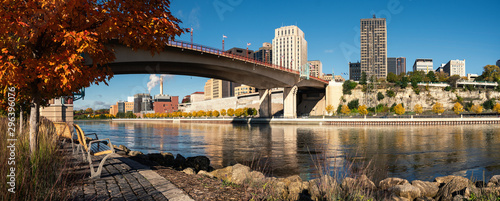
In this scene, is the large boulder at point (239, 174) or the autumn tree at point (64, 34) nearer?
the autumn tree at point (64, 34)

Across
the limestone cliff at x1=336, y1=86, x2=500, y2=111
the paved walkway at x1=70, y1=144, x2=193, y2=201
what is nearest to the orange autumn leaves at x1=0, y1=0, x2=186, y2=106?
the paved walkway at x1=70, y1=144, x2=193, y2=201

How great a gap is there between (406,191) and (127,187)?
753cm

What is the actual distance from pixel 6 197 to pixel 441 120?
251ft

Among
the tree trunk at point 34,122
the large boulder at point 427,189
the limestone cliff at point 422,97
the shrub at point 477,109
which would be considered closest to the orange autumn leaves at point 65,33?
the tree trunk at point 34,122

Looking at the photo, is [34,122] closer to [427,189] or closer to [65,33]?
[65,33]

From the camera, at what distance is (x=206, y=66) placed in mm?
55438

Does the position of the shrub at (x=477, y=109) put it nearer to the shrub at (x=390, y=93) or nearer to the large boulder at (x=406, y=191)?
the shrub at (x=390, y=93)

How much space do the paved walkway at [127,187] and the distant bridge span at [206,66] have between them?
71.2ft

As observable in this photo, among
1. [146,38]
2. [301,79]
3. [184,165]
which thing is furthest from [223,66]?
[146,38]

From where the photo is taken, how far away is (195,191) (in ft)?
20.9

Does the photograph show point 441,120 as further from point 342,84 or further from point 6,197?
point 6,197

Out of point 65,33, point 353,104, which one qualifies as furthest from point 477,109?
point 65,33

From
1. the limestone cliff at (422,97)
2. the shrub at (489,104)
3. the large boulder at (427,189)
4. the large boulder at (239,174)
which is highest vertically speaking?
the limestone cliff at (422,97)

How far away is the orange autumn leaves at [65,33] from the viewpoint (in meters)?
6.29
